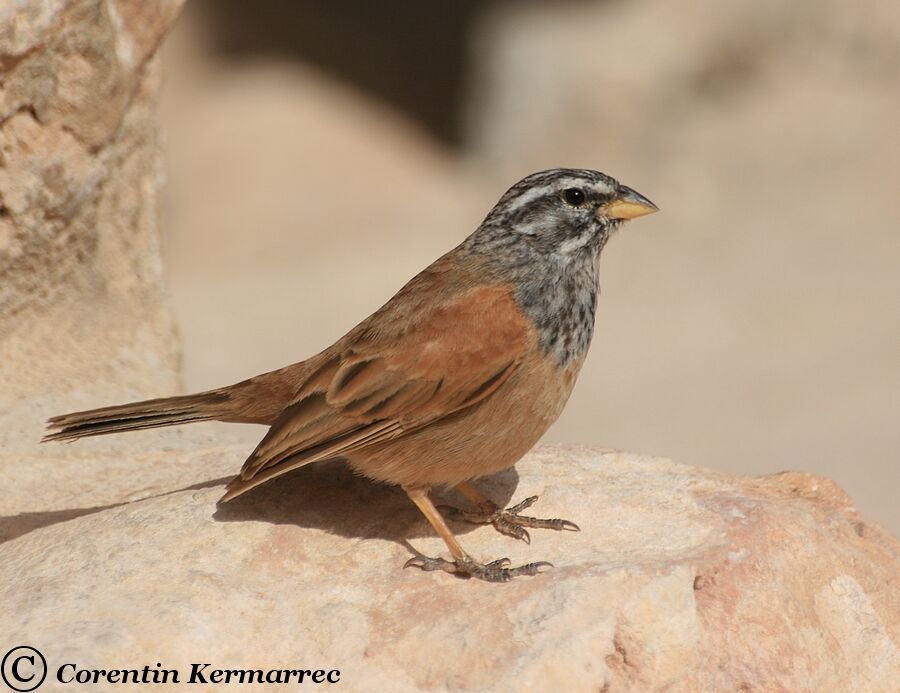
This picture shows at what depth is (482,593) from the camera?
4.77 m

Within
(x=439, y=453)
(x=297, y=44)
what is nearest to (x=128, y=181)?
(x=439, y=453)

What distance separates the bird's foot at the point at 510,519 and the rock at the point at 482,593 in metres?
0.06

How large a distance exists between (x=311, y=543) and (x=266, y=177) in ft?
43.8

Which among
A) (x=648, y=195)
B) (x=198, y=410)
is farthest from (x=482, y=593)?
(x=648, y=195)

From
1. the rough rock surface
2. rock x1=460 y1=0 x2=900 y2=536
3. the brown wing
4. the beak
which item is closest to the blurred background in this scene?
rock x1=460 y1=0 x2=900 y2=536

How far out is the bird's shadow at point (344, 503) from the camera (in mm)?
5273

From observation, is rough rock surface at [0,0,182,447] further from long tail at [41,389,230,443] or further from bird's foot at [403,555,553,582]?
bird's foot at [403,555,553,582]

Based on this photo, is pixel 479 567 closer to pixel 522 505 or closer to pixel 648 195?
pixel 522 505

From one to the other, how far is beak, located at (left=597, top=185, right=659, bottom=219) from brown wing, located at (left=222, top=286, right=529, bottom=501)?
0.71 m

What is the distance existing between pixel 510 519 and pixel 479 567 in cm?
47

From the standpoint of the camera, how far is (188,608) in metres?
4.55

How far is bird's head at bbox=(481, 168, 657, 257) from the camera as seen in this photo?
5766mm

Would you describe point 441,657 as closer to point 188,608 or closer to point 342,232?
point 188,608

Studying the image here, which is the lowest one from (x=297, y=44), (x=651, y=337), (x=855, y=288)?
(x=651, y=337)
